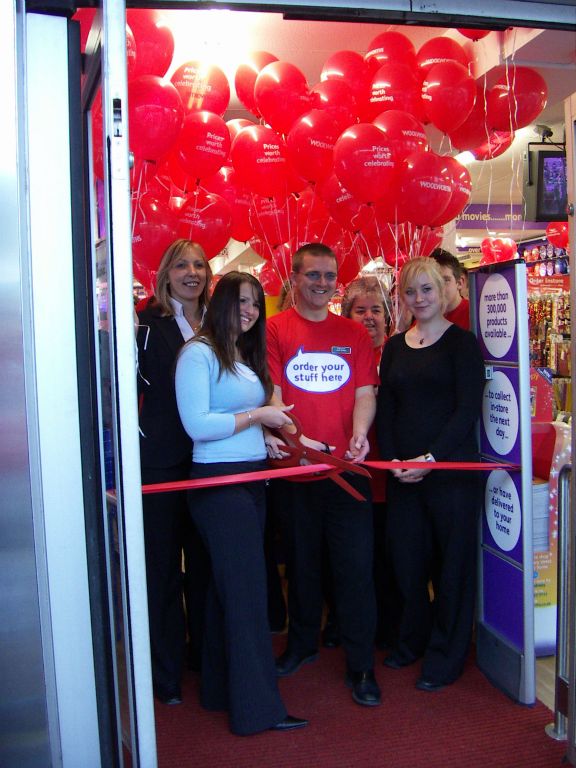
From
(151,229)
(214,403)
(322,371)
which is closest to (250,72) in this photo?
(151,229)

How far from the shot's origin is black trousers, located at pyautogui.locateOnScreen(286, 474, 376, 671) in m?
2.53

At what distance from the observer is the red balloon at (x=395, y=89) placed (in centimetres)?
367

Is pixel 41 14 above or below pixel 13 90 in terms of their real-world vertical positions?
above

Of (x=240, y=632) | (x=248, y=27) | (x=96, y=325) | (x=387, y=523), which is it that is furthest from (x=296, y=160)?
(x=240, y=632)

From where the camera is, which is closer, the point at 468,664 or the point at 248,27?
the point at 468,664

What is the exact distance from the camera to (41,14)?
1.67 meters

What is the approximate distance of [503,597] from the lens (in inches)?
103

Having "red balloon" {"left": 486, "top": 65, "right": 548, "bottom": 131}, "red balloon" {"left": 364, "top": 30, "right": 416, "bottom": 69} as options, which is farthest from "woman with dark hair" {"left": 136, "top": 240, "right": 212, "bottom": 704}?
"red balloon" {"left": 486, "top": 65, "right": 548, "bottom": 131}

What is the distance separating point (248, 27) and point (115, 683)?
13.3ft

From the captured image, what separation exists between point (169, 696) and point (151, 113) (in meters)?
2.34

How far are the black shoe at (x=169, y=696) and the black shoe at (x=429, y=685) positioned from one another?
0.92m

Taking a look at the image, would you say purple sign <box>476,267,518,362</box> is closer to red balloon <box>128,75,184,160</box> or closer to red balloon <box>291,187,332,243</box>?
red balloon <box>128,75,184,160</box>

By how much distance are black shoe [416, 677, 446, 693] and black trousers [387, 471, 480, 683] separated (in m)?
0.02

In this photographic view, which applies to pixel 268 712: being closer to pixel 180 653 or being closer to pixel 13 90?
pixel 180 653
